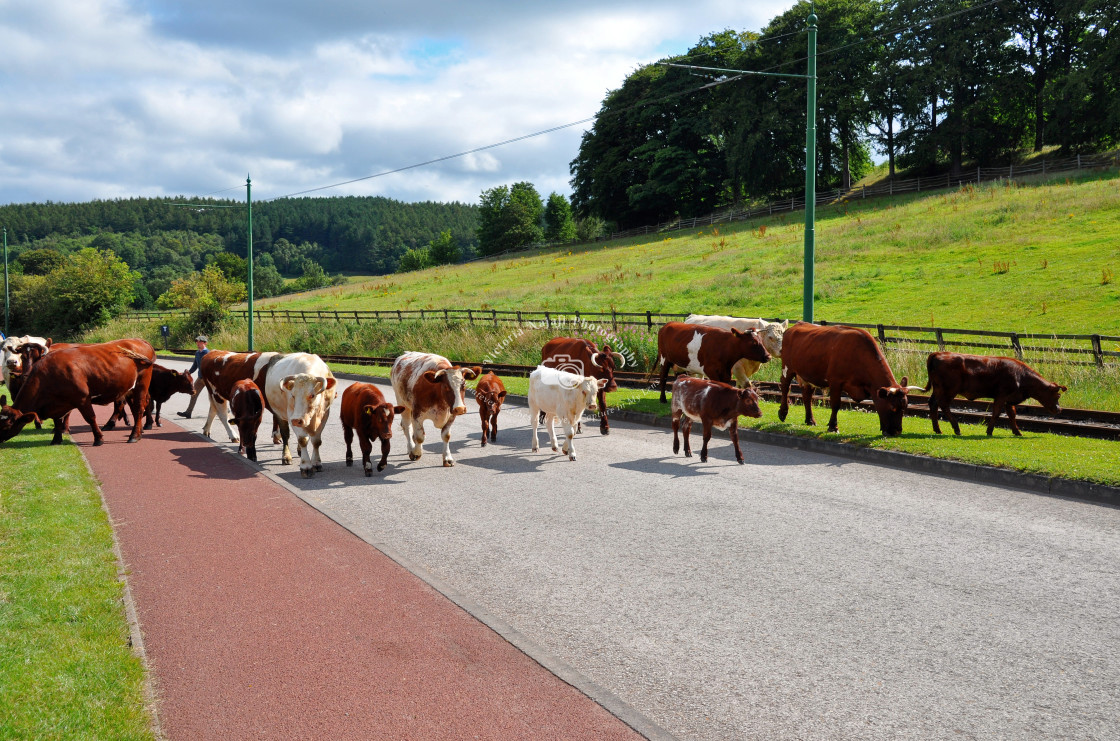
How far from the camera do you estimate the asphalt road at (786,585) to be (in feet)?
15.4

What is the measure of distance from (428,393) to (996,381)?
8.52 m

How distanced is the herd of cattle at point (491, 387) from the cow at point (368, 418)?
0.02 meters

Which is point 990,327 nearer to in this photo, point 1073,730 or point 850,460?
point 850,460

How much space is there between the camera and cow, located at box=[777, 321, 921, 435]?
12.6 metres

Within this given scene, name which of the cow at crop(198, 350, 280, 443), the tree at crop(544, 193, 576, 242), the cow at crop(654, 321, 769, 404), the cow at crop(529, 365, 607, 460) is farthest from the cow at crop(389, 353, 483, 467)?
the tree at crop(544, 193, 576, 242)

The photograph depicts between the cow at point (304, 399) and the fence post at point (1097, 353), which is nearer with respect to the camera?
the cow at point (304, 399)

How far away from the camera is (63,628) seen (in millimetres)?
5602

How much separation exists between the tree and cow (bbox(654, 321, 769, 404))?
320 feet

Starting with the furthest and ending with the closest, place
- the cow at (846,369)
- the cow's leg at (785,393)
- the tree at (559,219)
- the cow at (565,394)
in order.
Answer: the tree at (559,219) < the cow's leg at (785,393) < the cow at (846,369) < the cow at (565,394)

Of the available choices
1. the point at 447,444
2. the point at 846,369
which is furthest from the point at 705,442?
the point at 447,444

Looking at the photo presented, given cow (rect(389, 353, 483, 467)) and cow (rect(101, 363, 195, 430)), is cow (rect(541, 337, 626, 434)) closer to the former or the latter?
cow (rect(389, 353, 483, 467))

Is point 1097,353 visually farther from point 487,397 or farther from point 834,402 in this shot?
point 487,397

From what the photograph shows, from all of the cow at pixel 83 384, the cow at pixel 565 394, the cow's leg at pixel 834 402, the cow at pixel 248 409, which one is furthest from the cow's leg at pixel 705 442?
the cow at pixel 83 384

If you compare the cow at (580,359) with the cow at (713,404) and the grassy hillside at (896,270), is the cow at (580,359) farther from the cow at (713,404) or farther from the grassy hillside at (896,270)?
the grassy hillside at (896,270)
